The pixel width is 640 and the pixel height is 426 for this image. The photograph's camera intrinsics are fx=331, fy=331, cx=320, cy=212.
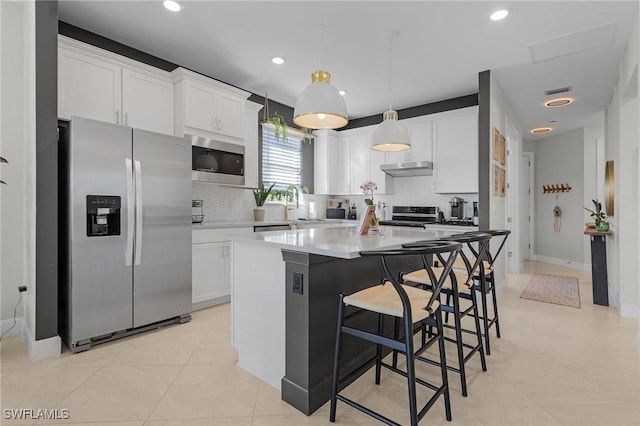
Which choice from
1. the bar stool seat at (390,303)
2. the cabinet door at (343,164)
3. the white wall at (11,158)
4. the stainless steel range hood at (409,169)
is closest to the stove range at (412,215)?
the stainless steel range hood at (409,169)

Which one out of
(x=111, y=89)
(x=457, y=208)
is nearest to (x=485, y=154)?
(x=457, y=208)

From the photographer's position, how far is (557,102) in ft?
15.7

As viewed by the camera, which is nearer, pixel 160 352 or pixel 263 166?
pixel 160 352

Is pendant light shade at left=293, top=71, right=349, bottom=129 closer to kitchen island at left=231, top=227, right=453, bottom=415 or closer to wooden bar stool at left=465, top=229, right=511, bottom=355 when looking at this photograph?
kitchen island at left=231, top=227, right=453, bottom=415

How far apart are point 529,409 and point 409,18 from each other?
9.68ft

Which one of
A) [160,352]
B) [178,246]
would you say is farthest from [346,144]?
[160,352]

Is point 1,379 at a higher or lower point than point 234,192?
lower

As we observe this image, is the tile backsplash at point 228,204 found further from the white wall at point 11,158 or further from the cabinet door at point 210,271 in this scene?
the white wall at point 11,158

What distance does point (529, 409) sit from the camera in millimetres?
1850

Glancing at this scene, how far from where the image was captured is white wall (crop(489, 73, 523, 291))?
13.0 feet

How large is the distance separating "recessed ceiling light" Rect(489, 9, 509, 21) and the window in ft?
9.54

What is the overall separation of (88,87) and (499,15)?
11.8 ft

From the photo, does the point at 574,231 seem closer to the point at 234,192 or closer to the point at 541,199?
the point at 541,199

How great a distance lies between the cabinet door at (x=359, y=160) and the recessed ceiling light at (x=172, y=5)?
3.54m
